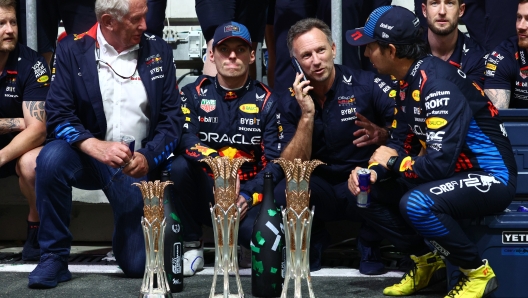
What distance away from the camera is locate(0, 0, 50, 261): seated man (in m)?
3.96

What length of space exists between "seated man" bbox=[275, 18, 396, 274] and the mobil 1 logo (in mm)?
894

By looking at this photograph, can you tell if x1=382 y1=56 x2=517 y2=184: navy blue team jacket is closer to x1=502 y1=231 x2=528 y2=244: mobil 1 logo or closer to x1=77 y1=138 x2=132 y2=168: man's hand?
x1=502 y1=231 x2=528 y2=244: mobil 1 logo

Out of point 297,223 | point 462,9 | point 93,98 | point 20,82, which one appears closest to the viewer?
point 297,223

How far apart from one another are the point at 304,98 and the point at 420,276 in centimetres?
103

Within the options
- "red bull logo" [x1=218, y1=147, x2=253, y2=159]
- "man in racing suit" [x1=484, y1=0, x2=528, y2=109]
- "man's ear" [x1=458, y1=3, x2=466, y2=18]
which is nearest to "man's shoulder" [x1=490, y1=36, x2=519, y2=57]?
"man in racing suit" [x1=484, y1=0, x2=528, y2=109]

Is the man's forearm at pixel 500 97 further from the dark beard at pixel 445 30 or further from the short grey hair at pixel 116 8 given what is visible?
the short grey hair at pixel 116 8

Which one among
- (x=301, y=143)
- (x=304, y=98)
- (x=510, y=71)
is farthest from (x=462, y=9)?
(x=301, y=143)

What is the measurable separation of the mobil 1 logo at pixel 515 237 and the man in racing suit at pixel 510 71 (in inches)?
43.9

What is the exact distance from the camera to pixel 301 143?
3.72 m

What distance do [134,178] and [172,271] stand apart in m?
0.58

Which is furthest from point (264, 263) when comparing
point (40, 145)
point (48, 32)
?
point (48, 32)

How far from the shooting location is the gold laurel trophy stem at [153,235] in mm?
2803

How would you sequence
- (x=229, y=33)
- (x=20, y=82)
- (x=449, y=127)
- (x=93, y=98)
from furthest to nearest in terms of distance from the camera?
(x=20, y=82) → (x=229, y=33) → (x=93, y=98) → (x=449, y=127)

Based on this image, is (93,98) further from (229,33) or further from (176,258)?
(176,258)
